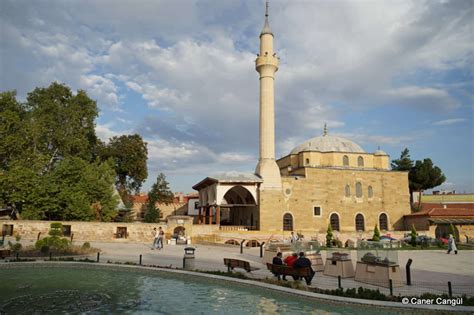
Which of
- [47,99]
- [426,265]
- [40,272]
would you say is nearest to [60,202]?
[47,99]

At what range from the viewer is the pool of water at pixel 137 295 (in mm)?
7969

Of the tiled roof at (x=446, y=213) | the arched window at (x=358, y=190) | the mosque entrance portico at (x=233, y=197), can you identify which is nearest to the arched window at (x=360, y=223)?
the arched window at (x=358, y=190)

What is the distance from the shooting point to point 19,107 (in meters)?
28.0

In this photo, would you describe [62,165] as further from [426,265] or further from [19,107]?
[426,265]

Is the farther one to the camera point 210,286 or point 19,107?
point 19,107

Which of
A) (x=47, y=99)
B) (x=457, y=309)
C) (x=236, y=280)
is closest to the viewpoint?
(x=457, y=309)

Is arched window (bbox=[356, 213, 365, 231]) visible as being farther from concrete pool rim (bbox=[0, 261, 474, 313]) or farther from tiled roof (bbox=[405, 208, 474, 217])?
concrete pool rim (bbox=[0, 261, 474, 313])

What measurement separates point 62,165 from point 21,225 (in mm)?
5031

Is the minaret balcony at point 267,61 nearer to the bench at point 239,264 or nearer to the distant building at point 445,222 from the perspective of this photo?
the distant building at point 445,222

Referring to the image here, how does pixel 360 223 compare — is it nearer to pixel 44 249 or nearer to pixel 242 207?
pixel 242 207

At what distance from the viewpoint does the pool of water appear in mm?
7969

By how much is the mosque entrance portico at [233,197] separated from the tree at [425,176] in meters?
22.6

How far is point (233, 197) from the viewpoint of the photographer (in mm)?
38344

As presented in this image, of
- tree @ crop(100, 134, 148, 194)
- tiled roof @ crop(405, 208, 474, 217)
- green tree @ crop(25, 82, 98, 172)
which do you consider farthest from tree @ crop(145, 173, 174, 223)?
tiled roof @ crop(405, 208, 474, 217)
